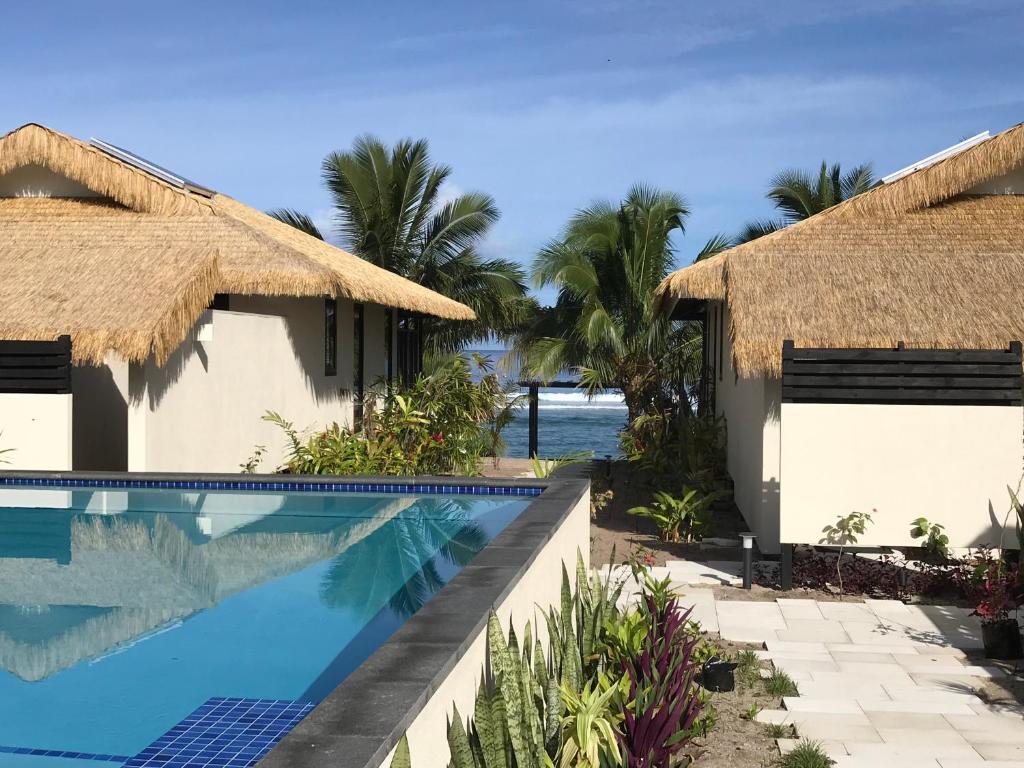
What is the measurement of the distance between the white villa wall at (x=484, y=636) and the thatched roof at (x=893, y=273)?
129 inches

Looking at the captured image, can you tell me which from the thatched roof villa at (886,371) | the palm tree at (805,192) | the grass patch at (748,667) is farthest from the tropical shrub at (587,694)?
the palm tree at (805,192)

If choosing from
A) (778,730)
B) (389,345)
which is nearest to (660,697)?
(778,730)

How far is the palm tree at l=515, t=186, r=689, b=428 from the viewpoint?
17.4 metres

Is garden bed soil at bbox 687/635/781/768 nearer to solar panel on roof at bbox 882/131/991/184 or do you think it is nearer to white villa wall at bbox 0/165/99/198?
solar panel on roof at bbox 882/131/991/184

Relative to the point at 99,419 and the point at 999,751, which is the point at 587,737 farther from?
the point at 99,419

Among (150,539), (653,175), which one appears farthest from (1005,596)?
(653,175)

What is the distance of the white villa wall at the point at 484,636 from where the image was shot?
9.76 feet

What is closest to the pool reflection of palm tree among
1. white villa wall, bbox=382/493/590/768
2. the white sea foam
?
white villa wall, bbox=382/493/590/768

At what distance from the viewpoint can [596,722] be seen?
4164 millimetres

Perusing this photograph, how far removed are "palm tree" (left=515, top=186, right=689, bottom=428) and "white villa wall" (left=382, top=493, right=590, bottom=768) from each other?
10197 millimetres

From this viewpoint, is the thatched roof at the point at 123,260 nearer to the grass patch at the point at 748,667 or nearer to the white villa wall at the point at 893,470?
the white villa wall at the point at 893,470

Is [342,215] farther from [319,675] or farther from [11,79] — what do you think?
[319,675]

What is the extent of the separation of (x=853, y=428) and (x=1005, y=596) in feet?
6.96

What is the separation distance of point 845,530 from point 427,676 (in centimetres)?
649
